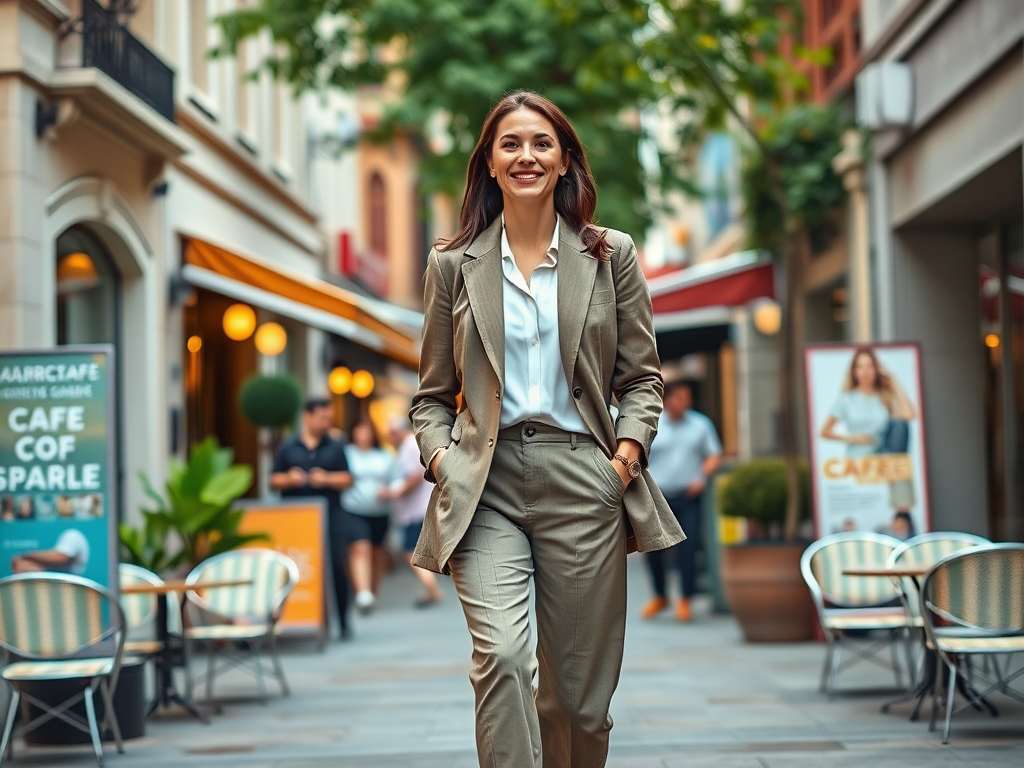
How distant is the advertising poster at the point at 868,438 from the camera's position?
10.4 m

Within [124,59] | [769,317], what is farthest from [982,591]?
[769,317]

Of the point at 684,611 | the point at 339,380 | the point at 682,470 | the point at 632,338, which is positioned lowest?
the point at 684,611

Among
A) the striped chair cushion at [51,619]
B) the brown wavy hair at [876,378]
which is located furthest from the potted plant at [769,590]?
the striped chair cushion at [51,619]

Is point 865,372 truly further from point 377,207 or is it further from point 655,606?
point 377,207

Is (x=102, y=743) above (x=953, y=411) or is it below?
below

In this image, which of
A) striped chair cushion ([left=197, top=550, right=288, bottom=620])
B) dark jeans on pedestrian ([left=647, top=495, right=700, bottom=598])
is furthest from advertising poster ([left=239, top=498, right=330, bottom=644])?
dark jeans on pedestrian ([left=647, top=495, right=700, bottom=598])

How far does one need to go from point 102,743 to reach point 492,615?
426 cm

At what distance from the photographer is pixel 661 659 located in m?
10.1

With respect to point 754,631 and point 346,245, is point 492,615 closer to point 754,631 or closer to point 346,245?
point 754,631

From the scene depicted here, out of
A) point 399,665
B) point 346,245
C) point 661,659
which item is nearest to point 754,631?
point 661,659

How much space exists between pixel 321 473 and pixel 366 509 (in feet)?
8.22

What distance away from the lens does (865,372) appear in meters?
10.5

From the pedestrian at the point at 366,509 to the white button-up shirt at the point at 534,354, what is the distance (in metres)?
9.51

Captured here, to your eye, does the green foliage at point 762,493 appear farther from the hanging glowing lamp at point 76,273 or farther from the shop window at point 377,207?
the shop window at point 377,207
